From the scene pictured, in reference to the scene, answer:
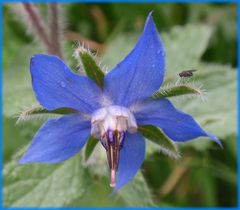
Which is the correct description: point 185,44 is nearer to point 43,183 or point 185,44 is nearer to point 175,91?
point 43,183

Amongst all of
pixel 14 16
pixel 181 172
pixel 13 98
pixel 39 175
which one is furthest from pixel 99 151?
pixel 14 16

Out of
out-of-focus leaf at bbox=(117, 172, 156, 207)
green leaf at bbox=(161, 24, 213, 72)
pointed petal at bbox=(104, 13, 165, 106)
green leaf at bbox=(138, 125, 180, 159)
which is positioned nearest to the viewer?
pointed petal at bbox=(104, 13, 165, 106)

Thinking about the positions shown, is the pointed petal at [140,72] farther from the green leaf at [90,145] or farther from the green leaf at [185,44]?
the green leaf at [185,44]

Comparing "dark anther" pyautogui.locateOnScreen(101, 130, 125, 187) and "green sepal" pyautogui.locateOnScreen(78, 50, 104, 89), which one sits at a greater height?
"green sepal" pyautogui.locateOnScreen(78, 50, 104, 89)

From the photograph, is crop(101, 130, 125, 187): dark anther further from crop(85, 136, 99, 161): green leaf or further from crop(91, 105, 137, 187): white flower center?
crop(85, 136, 99, 161): green leaf

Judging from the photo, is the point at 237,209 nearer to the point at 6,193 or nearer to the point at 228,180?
the point at 228,180

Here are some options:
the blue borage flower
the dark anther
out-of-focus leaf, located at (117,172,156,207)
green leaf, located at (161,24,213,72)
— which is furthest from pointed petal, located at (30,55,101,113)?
green leaf, located at (161,24,213,72)

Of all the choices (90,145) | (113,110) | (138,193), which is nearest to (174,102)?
(138,193)

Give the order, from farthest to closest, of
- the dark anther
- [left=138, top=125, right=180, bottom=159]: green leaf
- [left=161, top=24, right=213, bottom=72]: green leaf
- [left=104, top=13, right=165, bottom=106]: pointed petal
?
[left=161, top=24, right=213, bottom=72]: green leaf
[left=138, top=125, right=180, bottom=159]: green leaf
the dark anther
[left=104, top=13, right=165, bottom=106]: pointed petal
